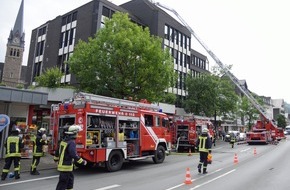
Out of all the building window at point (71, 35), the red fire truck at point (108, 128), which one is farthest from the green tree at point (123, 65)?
the building window at point (71, 35)

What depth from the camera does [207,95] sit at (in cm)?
3625

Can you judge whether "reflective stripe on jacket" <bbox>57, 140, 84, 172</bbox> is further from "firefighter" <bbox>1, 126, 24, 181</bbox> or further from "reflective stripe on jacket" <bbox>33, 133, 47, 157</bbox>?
"reflective stripe on jacket" <bbox>33, 133, 47, 157</bbox>

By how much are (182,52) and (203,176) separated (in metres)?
34.0

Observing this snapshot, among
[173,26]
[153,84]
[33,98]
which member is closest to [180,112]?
[173,26]

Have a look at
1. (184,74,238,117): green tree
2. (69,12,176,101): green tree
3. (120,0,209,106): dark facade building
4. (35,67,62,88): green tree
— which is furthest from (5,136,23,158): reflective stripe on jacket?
(120,0,209,106): dark facade building

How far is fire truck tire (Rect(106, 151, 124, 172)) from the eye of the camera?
12.1 meters

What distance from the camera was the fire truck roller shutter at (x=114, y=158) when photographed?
12.0 metres

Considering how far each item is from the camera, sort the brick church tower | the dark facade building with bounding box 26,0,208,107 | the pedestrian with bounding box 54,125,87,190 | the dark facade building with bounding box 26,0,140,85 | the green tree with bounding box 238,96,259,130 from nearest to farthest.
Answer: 1. the pedestrian with bounding box 54,125,87,190
2. the dark facade building with bounding box 26,0,140,85
3. the dark facade building with bounding box 26,0,208,107
4. the green tree with bounding box 238,96,259,130
5. the brick church tower

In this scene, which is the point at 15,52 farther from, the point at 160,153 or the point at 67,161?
the point at 67,161

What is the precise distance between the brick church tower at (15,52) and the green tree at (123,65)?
71.2 m

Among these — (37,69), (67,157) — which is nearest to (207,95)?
(37,69)

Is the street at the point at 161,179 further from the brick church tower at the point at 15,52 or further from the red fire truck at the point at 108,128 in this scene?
the brick church tower at the point at 15,52

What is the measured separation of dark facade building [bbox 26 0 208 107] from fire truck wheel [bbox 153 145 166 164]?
19211 mm

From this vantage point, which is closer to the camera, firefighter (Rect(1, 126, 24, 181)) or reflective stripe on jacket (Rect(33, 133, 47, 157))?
firefighter (Rect(1, 126, 24, 181))
